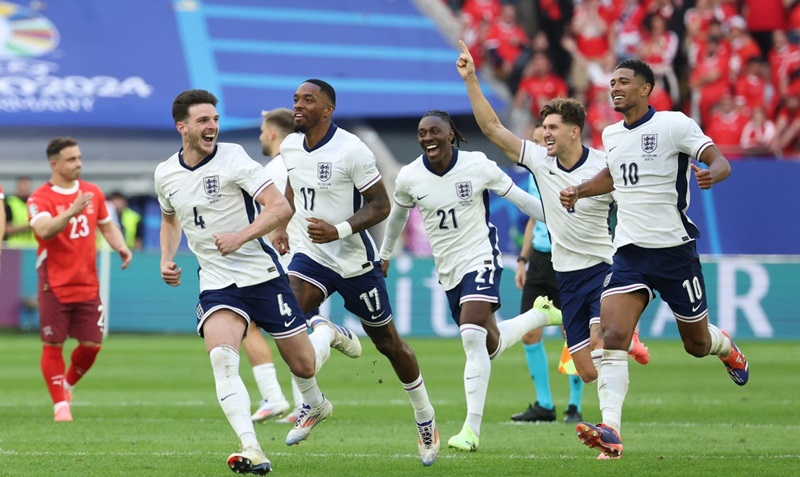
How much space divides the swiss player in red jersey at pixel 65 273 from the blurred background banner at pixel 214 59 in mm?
13764

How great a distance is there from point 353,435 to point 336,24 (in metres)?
19.9

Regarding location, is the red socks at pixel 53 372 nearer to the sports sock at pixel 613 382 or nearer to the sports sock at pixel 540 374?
the sports sock at pixel 540 374

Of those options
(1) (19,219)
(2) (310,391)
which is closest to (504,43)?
(1) (19,219)

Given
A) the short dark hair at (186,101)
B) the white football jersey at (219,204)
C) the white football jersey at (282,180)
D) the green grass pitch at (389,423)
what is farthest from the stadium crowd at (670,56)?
the short dark hair at (186,101)

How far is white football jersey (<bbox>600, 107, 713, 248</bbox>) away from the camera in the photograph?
9.22 meters

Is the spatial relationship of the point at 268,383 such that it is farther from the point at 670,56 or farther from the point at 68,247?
the point at 670,56

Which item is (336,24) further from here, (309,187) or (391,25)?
(309,187)

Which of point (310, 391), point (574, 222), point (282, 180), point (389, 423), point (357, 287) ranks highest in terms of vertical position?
point (282, 180)

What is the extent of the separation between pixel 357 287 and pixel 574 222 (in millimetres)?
1787

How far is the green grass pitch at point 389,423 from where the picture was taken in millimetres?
8883

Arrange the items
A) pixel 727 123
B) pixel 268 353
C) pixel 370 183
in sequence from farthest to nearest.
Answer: pixel 727 123, pixel 268 353, pixel 370 183

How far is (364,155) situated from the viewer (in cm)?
955

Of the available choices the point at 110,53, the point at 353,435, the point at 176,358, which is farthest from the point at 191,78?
the point at 353,435

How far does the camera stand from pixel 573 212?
1029 centimetres
